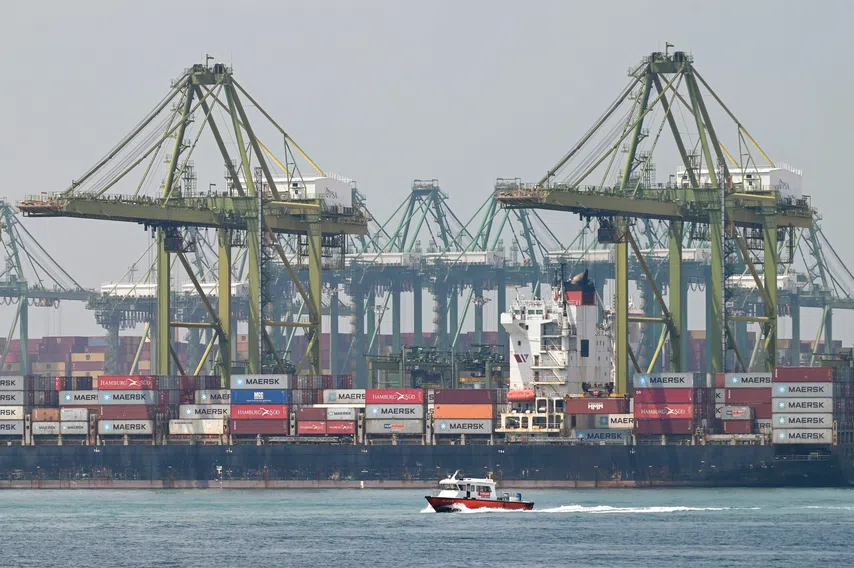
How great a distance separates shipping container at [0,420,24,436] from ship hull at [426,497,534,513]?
97.1 ft

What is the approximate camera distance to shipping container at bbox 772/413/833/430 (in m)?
96.7

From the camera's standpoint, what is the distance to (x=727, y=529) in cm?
7956

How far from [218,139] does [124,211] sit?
31.1ft

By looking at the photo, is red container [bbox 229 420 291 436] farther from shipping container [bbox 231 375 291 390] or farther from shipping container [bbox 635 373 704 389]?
shipping container [bbox 635 373 704 389]

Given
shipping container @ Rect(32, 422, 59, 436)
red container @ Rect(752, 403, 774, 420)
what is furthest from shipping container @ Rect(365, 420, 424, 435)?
shipping container @ Rect(32, 422, 59, 436)

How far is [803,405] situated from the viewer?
96.6 meters

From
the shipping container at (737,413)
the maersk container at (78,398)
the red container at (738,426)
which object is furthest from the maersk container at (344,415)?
the red container at (738,426)

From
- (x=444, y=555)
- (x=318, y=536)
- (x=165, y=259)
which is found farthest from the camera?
(x=165, y=259)

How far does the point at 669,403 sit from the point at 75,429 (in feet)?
110

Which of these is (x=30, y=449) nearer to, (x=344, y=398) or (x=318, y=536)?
(x=344, y=398)

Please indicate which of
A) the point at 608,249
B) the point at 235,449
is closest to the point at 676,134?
the point at 235,449

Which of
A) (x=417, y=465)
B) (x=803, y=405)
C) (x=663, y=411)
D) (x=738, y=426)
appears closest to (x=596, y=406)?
(x=663, y=411)

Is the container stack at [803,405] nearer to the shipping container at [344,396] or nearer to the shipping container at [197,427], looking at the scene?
the shipping container at [344,396]

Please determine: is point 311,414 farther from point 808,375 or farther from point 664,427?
point 808,375
